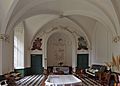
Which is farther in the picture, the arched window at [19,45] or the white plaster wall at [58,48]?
the white plaster wall at [58,48]

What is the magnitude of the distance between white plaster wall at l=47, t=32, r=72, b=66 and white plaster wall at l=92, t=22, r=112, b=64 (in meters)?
2.70

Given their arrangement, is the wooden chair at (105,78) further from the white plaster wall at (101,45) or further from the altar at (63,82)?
the white plaster wall at (101,45)

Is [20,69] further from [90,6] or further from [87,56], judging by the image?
[90,6]

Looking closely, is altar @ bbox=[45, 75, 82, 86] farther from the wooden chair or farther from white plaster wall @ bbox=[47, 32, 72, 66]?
white plaster wall @ bbox=[47, 32, 72, 66]

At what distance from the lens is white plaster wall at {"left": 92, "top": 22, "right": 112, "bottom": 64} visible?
14977 millimetres

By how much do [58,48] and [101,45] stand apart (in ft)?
16.2

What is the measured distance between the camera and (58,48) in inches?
800

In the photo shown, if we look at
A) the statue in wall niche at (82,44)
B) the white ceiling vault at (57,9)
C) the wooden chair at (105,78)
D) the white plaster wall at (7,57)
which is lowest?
the wooden chair at (105,78)

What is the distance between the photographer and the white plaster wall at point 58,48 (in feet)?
66.5

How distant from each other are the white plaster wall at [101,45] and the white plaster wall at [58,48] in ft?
8.86

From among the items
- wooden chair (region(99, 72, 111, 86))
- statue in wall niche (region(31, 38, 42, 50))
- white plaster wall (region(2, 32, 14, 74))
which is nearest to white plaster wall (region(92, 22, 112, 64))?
wooden chair (region(99, 72, 111, 86))

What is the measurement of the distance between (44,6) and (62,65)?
28.3 feet

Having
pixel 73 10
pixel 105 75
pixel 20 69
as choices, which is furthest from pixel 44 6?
pixel 20 69

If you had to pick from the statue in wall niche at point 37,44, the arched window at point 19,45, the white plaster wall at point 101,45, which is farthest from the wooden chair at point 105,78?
the statue in wall niche at point 37,44
